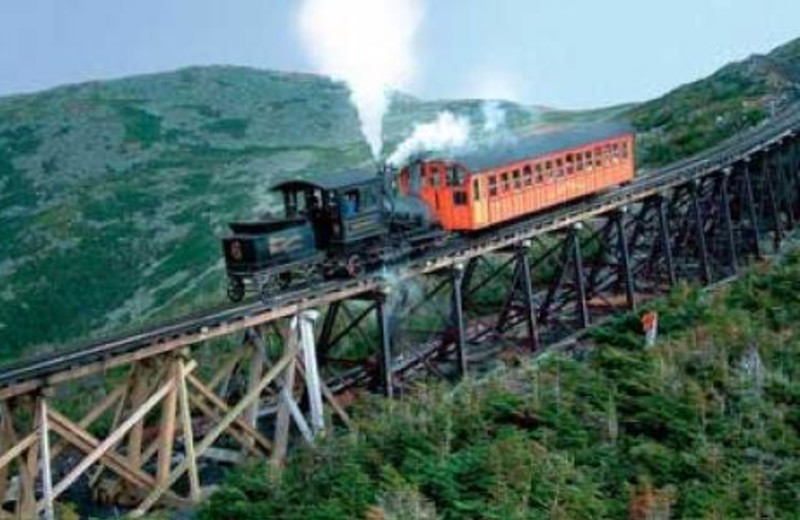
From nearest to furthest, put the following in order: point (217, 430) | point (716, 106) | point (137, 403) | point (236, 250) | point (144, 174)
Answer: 1. point (217, 430)
2. point (137, 403)
3. point (236, 250)
4. point (716, 106)
5. point (144, 174)

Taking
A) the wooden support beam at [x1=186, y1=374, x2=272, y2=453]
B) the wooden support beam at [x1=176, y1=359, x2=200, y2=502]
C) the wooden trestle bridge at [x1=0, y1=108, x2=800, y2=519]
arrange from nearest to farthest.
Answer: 1. the wooden trestle bridge at [x1=0, y1=108, x2=800, y2=519]
2. the wooden support beam at [x1=176, y1=359, x2=200, y2=502]
3. the wooden support beam at [x1=186, y1=374, x2=272, y2=453]

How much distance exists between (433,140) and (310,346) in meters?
11.9

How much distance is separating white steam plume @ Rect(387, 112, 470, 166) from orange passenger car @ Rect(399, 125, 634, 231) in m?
1.54

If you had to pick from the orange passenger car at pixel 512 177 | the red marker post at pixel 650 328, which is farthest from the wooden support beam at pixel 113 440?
the red marker post at pixel 650 328

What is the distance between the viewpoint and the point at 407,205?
27.6 m

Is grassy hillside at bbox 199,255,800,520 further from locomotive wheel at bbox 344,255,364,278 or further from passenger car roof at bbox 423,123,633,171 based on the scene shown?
passenger car roof at bbox 423,123,633,171

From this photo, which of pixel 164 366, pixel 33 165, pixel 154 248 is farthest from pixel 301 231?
pixel 33 165

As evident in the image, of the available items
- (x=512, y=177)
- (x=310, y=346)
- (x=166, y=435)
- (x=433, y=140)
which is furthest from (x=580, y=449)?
(x=433, y=140)

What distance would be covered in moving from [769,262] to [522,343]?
10.2 m

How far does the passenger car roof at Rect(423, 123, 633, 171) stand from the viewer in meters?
28.9

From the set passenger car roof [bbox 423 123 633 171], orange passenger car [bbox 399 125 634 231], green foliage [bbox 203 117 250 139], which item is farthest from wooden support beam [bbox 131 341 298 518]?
green foliage [bbox 203 117 250 139]

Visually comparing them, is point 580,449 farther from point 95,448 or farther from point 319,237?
point 319,237

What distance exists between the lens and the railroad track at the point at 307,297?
60.8 ft

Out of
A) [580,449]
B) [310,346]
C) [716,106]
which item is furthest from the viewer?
[716,106]
